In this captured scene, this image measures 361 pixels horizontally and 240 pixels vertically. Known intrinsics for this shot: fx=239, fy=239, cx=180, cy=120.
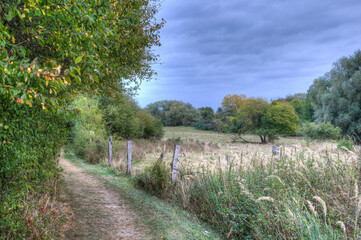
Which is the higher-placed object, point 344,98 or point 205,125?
point 344,98

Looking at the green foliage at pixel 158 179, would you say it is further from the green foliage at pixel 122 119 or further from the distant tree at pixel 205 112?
the distant tree at pixel 205 112

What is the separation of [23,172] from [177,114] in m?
65.4

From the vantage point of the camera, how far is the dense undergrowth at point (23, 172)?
4.50m

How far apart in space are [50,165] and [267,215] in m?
5.51

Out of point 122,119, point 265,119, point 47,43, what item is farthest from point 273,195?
point 265,119

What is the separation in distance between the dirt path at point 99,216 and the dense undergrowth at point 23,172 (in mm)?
664

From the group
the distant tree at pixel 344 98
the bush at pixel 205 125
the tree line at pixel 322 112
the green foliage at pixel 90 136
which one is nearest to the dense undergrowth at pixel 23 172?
the green foliage at pixel 90 136

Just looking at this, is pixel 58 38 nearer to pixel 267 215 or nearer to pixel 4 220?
pixel 4 220

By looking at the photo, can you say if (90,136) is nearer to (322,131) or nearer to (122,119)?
(122,119)

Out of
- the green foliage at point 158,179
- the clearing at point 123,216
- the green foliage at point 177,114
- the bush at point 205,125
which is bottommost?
the clearing at point 123,216

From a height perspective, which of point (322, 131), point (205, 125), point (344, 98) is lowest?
point (322, 131)

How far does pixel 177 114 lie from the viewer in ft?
231

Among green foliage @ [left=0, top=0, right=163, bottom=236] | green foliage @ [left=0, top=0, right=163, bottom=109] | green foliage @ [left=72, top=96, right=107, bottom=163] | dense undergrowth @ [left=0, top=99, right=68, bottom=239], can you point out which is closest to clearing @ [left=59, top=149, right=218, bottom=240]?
dense undergrowth @ [left=0, top=99, right=68, bottom=239]

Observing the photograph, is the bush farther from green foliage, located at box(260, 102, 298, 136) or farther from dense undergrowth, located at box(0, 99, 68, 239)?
dense undergrowth, located at box(0, 99, 68, 239)
